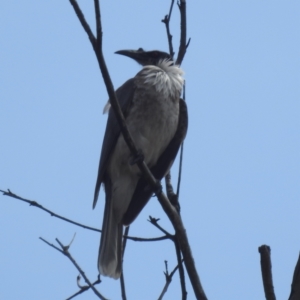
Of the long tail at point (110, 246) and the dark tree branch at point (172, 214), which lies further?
the long tail at point (110, 246)

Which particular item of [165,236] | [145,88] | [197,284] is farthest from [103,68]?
[145,88]

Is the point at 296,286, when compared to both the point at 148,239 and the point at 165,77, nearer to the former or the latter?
the point at 148,239

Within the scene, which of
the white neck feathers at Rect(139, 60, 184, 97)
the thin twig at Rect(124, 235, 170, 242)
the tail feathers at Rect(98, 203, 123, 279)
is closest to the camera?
the thin twig at Rect(124, 235, 170, 242)

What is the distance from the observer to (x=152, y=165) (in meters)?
5.93

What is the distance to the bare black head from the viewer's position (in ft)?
21.4

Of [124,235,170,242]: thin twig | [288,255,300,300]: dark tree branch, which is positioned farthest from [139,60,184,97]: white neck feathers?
[288,255,300,300]: dark tree branch

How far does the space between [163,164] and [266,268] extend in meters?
3.20

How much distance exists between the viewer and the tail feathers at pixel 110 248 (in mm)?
5113

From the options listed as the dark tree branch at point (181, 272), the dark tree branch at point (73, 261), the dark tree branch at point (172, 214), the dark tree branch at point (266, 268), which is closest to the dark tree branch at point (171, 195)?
the dark tree branch at point (172, 214)

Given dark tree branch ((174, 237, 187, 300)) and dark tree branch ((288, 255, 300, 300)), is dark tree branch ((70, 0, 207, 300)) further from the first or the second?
dark tree branch ((288, 255, 300, 300))

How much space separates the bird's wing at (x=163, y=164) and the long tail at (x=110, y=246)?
193 millimetres

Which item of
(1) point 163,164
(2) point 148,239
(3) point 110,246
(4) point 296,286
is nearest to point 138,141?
(1) point 163,164

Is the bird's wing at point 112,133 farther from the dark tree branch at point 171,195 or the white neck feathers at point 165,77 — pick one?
the dark tree branch at point 171,195

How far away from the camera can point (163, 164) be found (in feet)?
19.5
